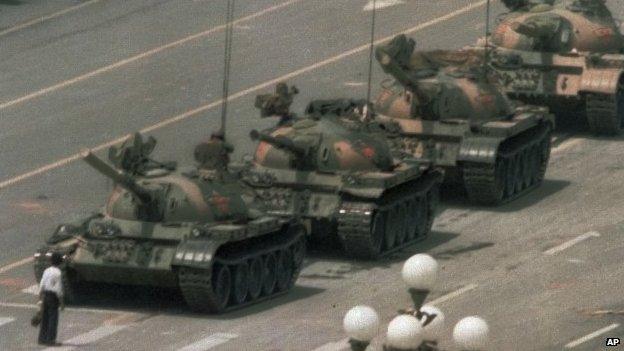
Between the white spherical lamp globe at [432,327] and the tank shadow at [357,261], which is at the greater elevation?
the white spherical lamp globe at [432,327]

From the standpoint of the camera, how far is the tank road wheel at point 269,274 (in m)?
42.9

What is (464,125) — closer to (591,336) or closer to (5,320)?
(591,336)

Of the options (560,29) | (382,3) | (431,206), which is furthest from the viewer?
(382,3)

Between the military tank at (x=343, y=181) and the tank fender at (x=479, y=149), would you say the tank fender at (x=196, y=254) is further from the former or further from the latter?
the tank fender at (x=479, y=149)

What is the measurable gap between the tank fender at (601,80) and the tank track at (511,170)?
3335mm

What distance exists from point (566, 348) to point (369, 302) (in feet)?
16.4

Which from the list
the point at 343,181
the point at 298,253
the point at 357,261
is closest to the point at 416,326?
the point at 298,253

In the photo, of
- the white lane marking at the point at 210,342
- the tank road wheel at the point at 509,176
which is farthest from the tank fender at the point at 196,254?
the tank road wheel at the point at 509,176

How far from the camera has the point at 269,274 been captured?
1699 inches

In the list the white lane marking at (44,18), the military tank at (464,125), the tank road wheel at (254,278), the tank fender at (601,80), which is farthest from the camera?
the white lane marking at (44,18)

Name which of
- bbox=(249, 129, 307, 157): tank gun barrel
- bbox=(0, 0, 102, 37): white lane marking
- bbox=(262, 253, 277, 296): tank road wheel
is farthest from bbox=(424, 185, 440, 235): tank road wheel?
bbox=(0, 0, 102, 37): white lane marking

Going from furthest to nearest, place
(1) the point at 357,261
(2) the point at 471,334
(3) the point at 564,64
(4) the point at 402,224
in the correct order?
1. (3) the point at 564,64
2. (4) the point at 402,224
3. (1) the point at 357,261
4. (2) the point at 471,334

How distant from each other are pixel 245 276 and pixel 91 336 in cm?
346

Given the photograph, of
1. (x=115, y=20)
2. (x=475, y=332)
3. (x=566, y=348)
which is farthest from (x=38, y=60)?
(x=475, y=332)
